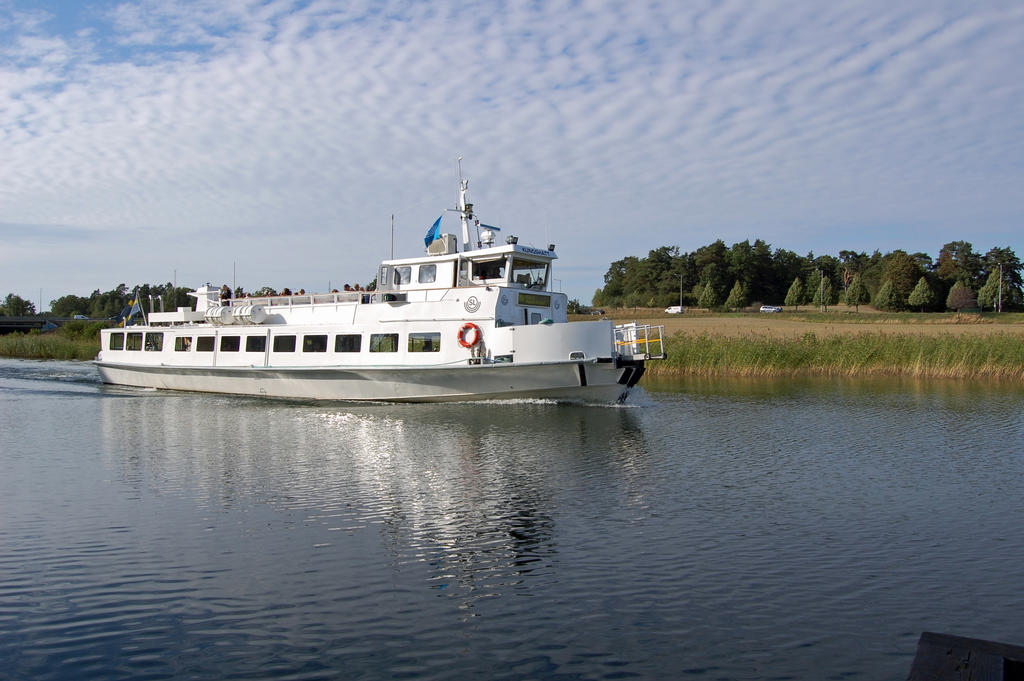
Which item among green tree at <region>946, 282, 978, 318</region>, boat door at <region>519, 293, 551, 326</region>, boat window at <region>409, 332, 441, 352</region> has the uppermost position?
green tree at <region>946, 282, 978, 318</region>

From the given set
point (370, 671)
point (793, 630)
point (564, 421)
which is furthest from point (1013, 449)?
point (370, 671)

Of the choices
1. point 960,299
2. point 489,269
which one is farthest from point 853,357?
point 960,299

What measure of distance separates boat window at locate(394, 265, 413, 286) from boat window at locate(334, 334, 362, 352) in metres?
1.99

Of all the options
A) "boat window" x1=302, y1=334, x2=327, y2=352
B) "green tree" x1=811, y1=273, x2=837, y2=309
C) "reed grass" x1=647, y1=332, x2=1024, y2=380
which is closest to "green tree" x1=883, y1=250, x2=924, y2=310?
"green tree" x1=811, y1=273, x2=837, y2=309

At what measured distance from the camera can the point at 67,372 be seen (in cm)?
3619

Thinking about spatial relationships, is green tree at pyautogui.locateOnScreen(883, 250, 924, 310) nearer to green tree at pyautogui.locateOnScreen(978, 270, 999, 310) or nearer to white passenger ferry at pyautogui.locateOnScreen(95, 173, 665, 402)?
green tree at pyautogui.locateOnScreen(978, 270, 999, 310)

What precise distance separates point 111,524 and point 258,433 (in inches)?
307

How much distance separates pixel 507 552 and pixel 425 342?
1316 centimetres

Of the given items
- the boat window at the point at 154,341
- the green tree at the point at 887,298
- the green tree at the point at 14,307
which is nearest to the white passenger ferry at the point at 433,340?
the boat window at the point at 154,341

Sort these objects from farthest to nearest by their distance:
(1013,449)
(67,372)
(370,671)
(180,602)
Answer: (67,372) < (1013,449) < (180,602) < (370,671)

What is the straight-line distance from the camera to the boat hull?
65.7 feet

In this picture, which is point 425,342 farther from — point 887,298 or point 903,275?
point 903,275

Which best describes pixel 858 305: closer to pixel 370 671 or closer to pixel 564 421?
pixel 564 421

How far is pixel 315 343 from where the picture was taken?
75.8ft
